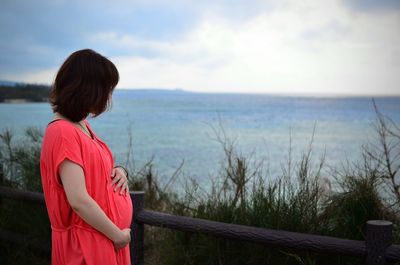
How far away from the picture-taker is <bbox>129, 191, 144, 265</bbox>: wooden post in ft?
12.2

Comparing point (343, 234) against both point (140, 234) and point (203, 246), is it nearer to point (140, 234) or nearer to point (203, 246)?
point (203, 246)

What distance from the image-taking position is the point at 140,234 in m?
3.82

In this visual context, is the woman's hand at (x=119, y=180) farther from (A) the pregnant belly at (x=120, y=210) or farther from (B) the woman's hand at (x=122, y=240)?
(B) the woman's hand at (x=122, y=240)

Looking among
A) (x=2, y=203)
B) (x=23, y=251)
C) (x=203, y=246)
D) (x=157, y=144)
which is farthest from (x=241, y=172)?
(x=157, y=144)

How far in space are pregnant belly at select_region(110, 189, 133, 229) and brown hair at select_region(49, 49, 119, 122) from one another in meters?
0.40

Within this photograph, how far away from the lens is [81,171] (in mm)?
1950

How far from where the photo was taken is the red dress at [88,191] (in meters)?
1.98

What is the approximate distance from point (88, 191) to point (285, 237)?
60.8 inches

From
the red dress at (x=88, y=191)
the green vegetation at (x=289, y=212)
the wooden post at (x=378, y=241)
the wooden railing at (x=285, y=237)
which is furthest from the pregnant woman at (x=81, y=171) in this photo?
the green vegetation at (x=289, y=212)

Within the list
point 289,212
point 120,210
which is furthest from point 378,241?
point 120,210

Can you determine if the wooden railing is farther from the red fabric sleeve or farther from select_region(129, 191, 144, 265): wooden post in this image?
the red fabric sleeve

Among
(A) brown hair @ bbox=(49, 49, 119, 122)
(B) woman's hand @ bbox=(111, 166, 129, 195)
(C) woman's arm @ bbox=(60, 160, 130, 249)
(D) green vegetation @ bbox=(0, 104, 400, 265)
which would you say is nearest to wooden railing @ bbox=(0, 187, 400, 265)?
(D) green vegetation @ bbox=(0, 104, 400, 265)

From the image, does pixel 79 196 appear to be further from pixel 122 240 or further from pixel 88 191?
pixel 122 240

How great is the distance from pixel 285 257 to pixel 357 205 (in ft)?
2.30
